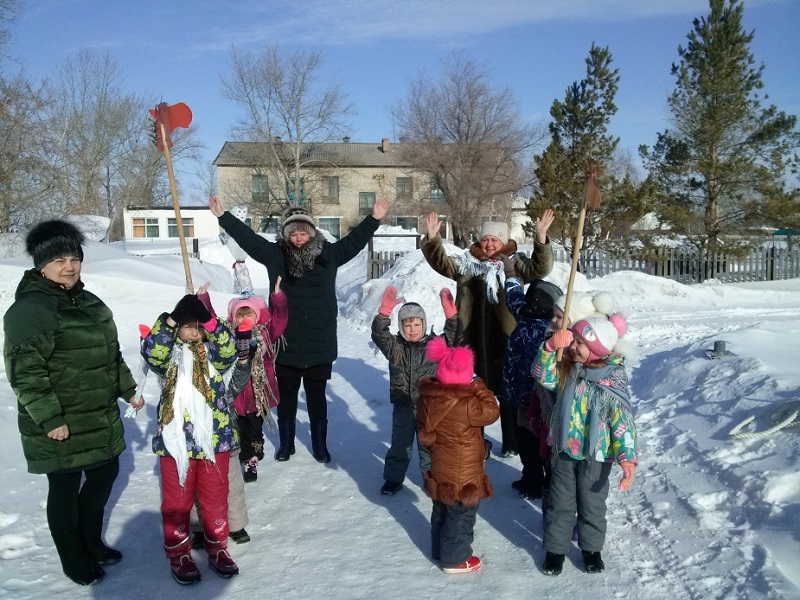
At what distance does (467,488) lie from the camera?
3.54 meters

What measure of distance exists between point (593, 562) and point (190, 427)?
2330 millimetres

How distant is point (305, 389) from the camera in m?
5.39

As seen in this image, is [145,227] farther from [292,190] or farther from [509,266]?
[509,266]

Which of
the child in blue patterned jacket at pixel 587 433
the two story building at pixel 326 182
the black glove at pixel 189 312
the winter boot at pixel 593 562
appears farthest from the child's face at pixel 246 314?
the two story building at pixel 326 182

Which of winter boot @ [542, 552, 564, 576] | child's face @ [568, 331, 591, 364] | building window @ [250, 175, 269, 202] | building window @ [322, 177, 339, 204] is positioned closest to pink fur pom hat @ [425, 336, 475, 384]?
child's face @ [568, 331, 591, 364]

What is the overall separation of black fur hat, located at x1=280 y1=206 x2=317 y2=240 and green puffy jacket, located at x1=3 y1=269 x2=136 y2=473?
1.79m

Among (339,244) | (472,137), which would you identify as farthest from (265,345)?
(472,137)

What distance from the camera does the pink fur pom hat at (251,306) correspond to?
188 inches

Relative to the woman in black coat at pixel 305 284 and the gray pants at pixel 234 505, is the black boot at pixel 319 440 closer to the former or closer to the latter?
the woman in black coat at pixel 305 284

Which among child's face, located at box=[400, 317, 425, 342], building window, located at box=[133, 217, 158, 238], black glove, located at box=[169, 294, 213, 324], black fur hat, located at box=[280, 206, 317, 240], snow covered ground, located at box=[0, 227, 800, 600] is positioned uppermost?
building window, located at box=[133, 217, 158, 238]

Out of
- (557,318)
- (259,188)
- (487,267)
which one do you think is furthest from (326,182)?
(557,318)

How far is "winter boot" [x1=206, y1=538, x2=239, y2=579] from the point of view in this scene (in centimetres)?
358

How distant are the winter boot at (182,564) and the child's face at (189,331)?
44.1 inches

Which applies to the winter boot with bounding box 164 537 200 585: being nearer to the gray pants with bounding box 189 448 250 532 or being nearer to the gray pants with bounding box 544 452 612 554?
the gray pants with bounding box 189 448 250 532
